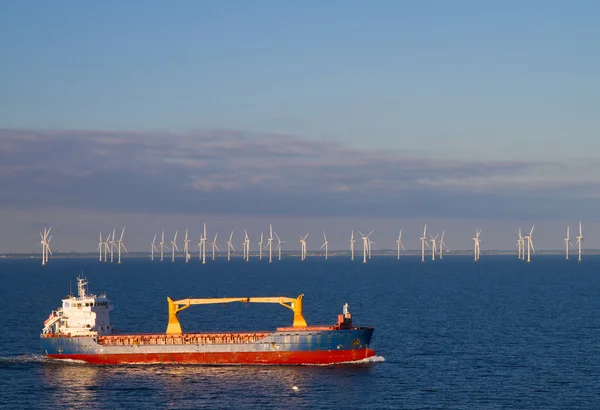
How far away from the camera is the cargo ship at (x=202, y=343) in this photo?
92.9 m

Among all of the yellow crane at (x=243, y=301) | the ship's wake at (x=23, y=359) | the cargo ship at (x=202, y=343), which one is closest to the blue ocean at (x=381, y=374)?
the ship's wake at (x=23, y=359)

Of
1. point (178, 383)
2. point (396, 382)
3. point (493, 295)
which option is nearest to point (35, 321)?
point (178, 383)

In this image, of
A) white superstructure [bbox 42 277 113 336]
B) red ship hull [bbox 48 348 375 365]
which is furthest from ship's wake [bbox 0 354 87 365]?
white superstructure [bbox 42 277 113 336]

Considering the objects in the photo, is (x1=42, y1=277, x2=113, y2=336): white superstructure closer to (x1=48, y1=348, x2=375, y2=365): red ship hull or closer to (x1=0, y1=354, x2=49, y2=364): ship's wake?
(x1=0, y1=354, x2=49, y2=364): ship's wake

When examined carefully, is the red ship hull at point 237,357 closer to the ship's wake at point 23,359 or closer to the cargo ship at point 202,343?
the cargo ship at point 202,343

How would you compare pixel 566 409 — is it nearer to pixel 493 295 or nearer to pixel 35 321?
pixel 35 321

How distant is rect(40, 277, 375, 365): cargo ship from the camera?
92.9 metres

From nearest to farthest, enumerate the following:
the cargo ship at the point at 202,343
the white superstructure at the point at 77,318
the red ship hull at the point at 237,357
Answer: the cargo ship at the point at 202,343 < the red ship hull at the point at 237,357 < the white superstructure at the point at 77,318

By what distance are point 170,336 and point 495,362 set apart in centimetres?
3534

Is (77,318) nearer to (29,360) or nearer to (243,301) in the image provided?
(29,360)

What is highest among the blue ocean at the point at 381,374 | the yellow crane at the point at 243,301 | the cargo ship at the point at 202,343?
the yellow crane at the point at 243,301

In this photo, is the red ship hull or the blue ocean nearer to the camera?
the blue ocean

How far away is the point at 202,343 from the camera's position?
9538 cm

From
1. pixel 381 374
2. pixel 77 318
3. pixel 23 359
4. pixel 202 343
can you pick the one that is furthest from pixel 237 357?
pixel 23 359
